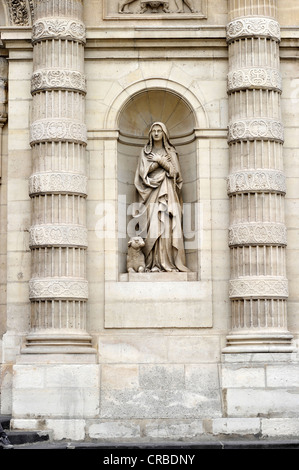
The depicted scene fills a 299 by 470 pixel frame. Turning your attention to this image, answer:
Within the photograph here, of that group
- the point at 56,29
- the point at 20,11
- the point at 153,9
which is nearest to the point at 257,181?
the point at 153,9

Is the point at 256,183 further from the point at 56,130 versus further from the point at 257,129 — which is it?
the point at 56,130

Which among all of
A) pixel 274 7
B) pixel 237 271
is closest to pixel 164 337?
pixel 237 271

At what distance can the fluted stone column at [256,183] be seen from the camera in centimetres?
1905

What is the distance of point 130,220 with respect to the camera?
20.4 m

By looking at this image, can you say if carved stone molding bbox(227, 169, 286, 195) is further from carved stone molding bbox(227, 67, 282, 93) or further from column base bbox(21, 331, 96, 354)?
column base bbox(21, 331, 96, 354)

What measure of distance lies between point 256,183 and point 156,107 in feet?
9.26

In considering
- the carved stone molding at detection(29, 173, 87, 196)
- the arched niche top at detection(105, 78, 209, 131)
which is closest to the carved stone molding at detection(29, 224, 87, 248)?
the carved stone molding at detection(29, 173, 87, 196)

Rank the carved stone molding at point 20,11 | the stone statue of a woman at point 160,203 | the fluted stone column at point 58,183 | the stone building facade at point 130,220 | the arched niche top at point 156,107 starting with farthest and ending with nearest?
the carved stone molding at point 20,11 < the arched niche top at point 156,107 < the stone statue of a woman at point 160,203 < the fluted stone column at point 58,183 < the stone building facade at point 130,220

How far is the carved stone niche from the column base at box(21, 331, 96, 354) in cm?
638

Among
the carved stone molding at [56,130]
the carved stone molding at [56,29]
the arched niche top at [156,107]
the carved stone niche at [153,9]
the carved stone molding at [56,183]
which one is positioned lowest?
the carved stone molding at [56,183]

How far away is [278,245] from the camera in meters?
19.3

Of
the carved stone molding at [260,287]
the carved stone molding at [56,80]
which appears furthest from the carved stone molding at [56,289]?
the carved stone molding at [56,80]

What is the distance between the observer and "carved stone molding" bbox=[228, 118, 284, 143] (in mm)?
19422

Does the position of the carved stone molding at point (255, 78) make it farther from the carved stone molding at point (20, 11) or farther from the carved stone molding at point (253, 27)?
the carved stone molding at point (20, 11)
